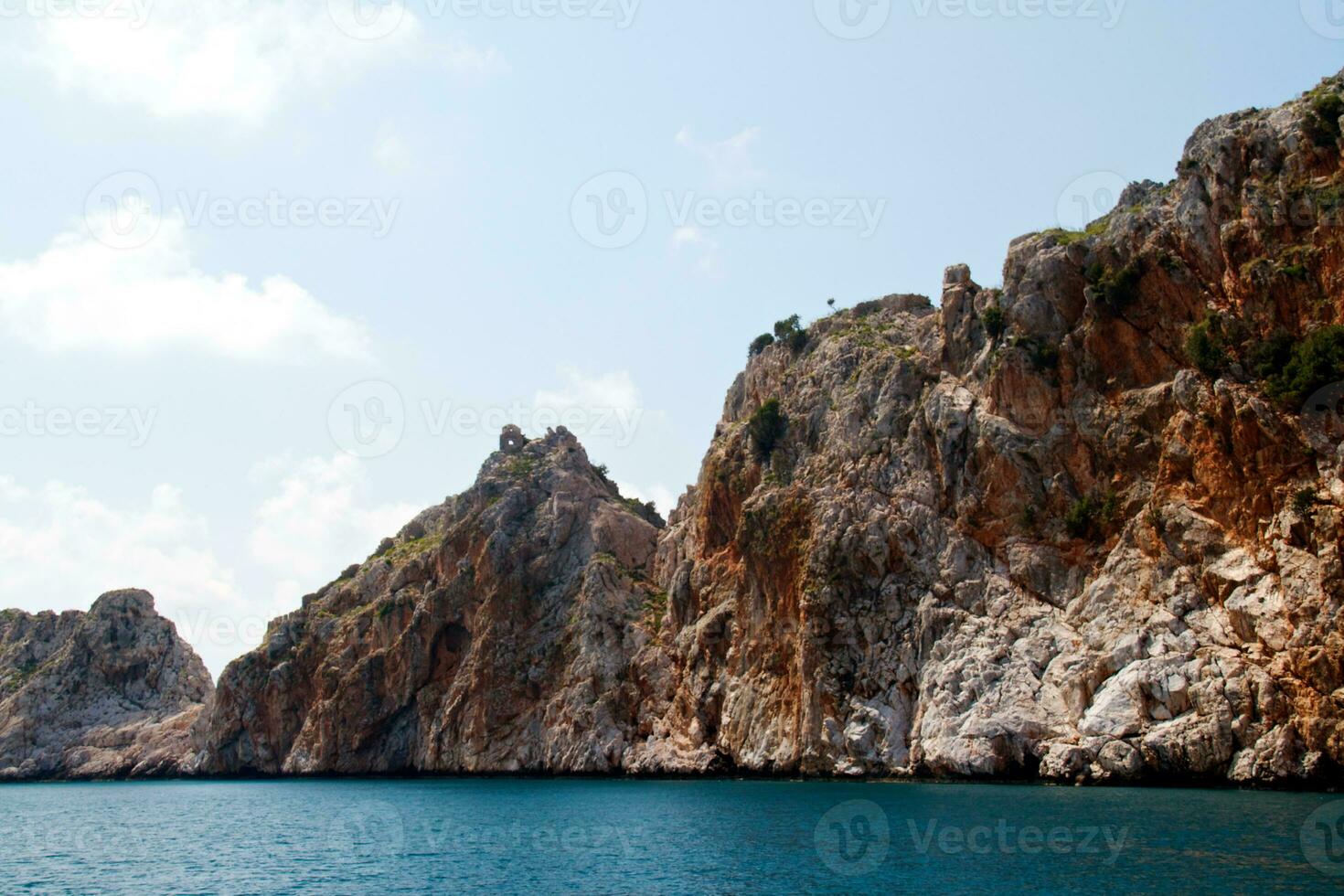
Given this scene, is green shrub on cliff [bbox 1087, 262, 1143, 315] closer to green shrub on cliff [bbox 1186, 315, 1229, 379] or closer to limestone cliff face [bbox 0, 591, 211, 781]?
green shrub on cliff [bbox 1186, 315, 1229, 379]

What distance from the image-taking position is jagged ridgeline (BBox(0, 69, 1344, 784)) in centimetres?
5466

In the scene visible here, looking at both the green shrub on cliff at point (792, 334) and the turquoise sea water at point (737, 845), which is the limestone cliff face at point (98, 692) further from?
the green shrub on cliff at point (792, 334)

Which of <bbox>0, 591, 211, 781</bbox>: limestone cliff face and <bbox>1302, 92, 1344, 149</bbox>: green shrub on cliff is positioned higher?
<bbox>1302, 92, 1344, 149</bbox>: green shrub on cliff

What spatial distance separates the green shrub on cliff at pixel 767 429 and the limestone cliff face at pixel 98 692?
3154 inches

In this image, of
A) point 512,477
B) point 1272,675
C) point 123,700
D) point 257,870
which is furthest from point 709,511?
point 123,700

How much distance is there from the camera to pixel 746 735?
78250 mm

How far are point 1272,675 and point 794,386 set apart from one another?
4694 cm

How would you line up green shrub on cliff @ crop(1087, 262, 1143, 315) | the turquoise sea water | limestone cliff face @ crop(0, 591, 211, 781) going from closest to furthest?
1. the turquoise sea water
2. green shrub on cliff @ crop(1087, 262, 1143, 315)
3. limestone cliff face @ crop(0, 591, 211, 781)

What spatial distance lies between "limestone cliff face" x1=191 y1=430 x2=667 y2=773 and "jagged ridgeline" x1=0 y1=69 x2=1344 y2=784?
342 mm

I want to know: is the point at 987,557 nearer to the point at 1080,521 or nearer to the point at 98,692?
the point at 1080,521

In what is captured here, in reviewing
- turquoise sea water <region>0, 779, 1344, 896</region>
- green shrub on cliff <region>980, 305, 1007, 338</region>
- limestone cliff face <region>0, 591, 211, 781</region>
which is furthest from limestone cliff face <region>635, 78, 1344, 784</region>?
limestone cliff face <region>0, 591, 211, 781</region>

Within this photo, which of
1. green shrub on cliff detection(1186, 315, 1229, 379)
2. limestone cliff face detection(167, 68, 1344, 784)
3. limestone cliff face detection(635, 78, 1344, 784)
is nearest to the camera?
limestone cliff face detection(635, 78, 1344, 784)

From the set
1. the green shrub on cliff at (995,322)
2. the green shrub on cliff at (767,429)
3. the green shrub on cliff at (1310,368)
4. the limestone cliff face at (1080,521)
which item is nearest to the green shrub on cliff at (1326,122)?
the limestone cliff face at (1080,521)

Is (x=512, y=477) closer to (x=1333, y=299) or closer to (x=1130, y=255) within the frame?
(x=1130, y=255)
